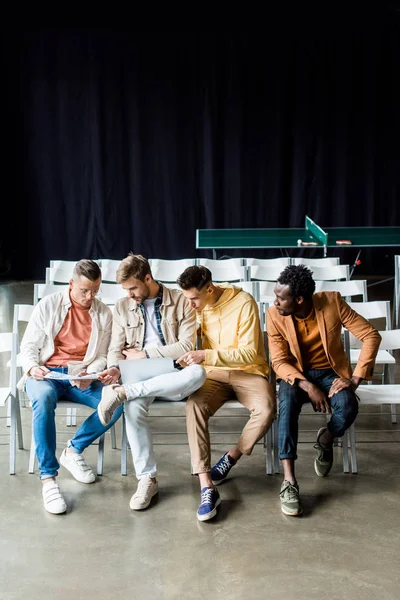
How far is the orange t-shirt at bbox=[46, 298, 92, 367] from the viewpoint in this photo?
4.06 metres

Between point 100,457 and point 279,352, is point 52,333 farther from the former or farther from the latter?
point 279,352

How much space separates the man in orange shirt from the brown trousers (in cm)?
45

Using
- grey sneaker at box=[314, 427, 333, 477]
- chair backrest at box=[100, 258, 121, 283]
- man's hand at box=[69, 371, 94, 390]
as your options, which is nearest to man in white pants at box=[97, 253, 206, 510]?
man's hand at box=[69, 371, 94, 390]

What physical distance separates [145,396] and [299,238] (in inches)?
221

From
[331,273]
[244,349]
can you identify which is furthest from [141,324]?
[331,273]

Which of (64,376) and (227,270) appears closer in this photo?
(64,376)

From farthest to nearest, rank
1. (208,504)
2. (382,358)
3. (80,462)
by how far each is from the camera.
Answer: (382,358) → (80,462) → (208,504)

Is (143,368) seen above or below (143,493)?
above

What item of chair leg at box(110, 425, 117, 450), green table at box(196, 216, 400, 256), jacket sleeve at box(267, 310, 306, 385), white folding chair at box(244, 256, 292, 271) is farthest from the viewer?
green table at box(196, 216, 400, 256)

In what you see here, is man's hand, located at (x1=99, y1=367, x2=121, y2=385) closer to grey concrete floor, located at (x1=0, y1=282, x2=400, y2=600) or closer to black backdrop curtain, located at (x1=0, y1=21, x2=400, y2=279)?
grey concrete floor, located at (x1=0, y1=282, x2=400, y2=600)

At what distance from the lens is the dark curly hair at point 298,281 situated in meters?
3.73

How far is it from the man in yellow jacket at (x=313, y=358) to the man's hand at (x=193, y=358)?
382 mm

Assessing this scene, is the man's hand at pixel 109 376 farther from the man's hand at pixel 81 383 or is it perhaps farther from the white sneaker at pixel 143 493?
the white sneaker at pixel 143 493

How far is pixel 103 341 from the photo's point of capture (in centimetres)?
406
